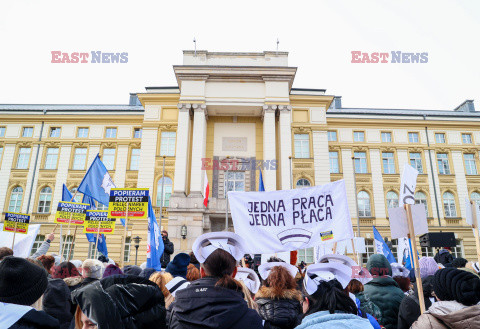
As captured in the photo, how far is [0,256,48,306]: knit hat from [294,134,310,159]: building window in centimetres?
2588

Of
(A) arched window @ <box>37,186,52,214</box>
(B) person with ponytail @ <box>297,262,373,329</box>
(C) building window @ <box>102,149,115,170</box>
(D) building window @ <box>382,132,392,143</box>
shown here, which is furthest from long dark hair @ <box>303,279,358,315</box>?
(D) building window @ <box>382,132,392,143</box>

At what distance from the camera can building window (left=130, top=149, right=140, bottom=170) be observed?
2897 cm

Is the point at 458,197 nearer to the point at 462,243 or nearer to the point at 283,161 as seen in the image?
the point at 462,243

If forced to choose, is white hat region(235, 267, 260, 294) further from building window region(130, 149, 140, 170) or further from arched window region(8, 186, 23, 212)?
arched window region(8, 186, 23, 212)

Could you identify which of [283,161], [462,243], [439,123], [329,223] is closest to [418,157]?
[439,123]

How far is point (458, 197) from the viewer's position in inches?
1175

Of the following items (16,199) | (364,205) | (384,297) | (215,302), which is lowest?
(384,297)

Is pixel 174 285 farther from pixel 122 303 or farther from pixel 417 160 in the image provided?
pixel 417 160

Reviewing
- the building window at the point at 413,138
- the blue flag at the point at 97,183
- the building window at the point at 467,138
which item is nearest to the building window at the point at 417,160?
the building window at the point at 413,138

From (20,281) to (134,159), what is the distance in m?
28.0

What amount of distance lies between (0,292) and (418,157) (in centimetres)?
3337

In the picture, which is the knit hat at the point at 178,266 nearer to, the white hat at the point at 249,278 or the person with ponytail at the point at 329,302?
the white hat at the point at 249,278

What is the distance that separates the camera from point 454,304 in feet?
7.75

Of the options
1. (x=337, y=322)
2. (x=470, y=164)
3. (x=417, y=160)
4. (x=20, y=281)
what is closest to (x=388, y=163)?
(x=417, y=160)
